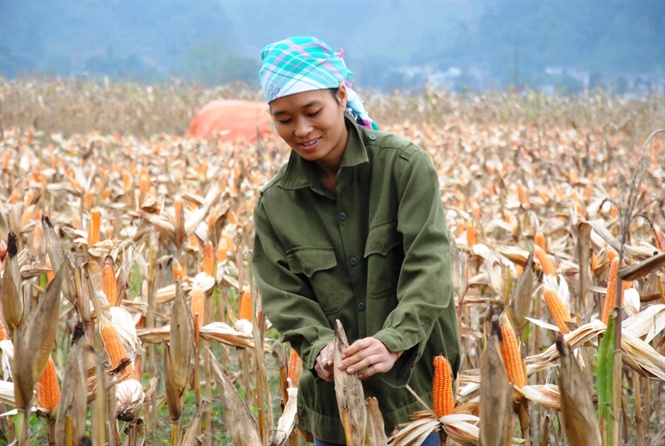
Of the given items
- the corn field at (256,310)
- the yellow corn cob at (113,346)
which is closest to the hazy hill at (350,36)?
the corn field at (256,310)

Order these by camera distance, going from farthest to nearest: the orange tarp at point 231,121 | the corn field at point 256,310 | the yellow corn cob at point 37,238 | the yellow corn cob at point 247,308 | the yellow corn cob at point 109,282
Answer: the orange tarp at point 231,121, the yellow corn cob at point 37,238, the yellow corn cob at point 247,308, the yellow corn cob at point 109,282, the corn field at point 256,310

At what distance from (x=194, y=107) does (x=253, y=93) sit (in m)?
2.77

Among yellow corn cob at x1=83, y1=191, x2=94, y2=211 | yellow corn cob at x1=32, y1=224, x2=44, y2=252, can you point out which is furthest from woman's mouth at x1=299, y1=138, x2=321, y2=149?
yellow corn cob at x1=83, y1=191, x2=94, y2=211

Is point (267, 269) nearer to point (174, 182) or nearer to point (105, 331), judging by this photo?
point (105, 331)

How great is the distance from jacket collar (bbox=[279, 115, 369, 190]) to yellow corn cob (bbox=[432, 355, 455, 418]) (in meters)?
0.60

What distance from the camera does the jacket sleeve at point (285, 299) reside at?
210 centimetres

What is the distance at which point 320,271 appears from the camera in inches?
89.8

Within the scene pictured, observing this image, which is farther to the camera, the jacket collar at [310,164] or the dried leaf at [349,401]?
the jacket collar at [310,164]

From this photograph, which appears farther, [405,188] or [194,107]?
[194,107]

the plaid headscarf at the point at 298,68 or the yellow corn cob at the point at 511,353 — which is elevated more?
the plaid headscarf at the point at 298,68

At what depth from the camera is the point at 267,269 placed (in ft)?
7.69

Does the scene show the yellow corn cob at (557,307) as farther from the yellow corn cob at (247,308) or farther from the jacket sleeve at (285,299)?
the yellow corn cob at (247,308)

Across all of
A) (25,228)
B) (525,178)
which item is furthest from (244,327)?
(525,178)

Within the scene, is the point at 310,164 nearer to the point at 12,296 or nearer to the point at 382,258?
the point at 382,258
